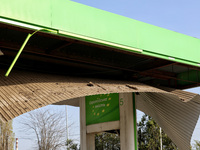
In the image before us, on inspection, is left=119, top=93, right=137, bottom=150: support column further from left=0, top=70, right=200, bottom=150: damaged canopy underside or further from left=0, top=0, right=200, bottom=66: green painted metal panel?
left=0, top=0, right=200, bottom=66: green painted metal panel

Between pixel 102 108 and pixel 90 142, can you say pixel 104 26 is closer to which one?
pixel 102 108

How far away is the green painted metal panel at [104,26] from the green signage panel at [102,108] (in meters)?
2.90

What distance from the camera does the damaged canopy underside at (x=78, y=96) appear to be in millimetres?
7332

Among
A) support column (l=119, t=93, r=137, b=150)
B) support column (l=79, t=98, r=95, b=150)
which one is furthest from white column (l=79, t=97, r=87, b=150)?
support column (l=119, t=93, r=137, b=150)

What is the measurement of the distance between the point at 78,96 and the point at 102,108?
502 cm

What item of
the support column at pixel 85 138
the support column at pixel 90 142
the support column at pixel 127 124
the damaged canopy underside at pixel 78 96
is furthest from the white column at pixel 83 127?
the damaged canopy underside at pixel 78 96

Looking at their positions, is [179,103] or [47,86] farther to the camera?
[179,103]

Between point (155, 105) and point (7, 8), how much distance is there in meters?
7.68

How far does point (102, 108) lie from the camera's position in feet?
42.5

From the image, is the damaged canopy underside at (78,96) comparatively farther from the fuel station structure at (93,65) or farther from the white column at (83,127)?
the white column at (83,127)

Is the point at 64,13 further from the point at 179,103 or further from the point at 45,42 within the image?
the point at 179,103

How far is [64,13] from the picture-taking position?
8.50 meters

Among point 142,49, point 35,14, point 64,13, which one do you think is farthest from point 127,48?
point 35,14

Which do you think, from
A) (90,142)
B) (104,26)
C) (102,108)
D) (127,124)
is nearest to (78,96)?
(104,26)
